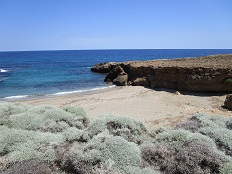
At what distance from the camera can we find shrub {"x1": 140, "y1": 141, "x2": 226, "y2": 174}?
14.3 feet

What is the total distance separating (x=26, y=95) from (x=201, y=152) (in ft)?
69.9

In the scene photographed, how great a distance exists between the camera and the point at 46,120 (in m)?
6.46

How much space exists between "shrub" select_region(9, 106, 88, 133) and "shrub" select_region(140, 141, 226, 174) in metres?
2.51

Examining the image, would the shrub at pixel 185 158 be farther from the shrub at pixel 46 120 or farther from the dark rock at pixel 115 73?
the dark rock at pixel 115 73

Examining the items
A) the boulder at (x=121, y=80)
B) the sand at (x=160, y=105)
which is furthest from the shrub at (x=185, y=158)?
the boulder at (x=121, y=80)

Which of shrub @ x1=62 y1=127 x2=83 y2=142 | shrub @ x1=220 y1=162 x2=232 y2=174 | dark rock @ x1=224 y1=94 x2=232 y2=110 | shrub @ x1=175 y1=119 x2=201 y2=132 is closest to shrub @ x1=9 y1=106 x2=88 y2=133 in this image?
shrub @ x1=62 y1=127 x2=83 y2=142

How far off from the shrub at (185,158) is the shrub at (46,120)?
2508 mm

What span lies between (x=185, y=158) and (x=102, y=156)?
163 cm

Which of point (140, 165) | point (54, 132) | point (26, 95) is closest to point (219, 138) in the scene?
point (140, 165)

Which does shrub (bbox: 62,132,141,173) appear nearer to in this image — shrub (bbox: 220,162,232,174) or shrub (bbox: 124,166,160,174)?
shrub (bbox: 124,166,160,174)

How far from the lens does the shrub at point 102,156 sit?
4261 mm

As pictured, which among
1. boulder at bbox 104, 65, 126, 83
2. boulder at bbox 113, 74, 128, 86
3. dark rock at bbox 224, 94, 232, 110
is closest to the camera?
dark rock at bbox 224, 94, 232, 110

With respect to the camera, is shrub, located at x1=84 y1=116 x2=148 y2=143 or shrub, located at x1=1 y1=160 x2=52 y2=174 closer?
shrub, located at x1=1 y1=160 x2=52 y2=174

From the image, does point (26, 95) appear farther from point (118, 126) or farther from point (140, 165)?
point (140, 165)
